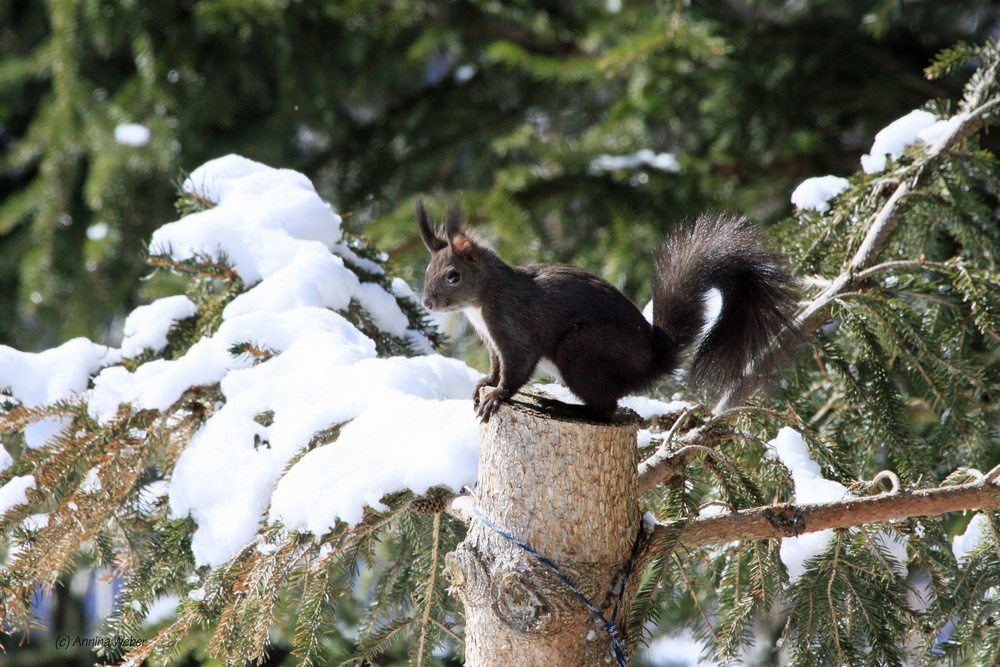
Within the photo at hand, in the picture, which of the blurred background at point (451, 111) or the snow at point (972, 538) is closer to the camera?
the snow at point (972, 538)

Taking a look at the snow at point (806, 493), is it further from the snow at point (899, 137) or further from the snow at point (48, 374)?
→ the snow at point (48, 374)

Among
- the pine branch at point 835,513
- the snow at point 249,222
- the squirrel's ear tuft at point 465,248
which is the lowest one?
the pine branch at point 835,513

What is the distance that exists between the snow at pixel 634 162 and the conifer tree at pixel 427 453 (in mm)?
1121

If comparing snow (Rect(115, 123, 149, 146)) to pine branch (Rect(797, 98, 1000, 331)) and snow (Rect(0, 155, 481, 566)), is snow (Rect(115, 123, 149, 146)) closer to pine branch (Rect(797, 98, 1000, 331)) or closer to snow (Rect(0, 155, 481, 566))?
snow (Rect(0, 155, 481, 566))

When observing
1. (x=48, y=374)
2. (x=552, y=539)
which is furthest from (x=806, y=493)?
(x=48, y=374)

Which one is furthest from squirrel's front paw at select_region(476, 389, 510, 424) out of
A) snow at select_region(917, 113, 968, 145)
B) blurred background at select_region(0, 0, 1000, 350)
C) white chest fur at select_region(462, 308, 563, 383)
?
blurred background at select_region(0, 0, 1000, 350)

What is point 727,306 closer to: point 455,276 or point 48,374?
point 455,276

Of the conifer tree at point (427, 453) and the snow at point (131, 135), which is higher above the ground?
the snow at point (131, 135)

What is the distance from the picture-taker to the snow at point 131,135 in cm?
273

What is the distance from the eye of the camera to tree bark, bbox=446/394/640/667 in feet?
3.37

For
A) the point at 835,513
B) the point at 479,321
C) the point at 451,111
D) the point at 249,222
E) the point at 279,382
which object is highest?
the point at 451,111

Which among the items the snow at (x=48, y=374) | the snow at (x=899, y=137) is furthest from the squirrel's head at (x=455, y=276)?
the snow at (x=899, y=137)

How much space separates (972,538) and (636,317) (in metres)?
0.65

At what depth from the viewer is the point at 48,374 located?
58.2 inches
